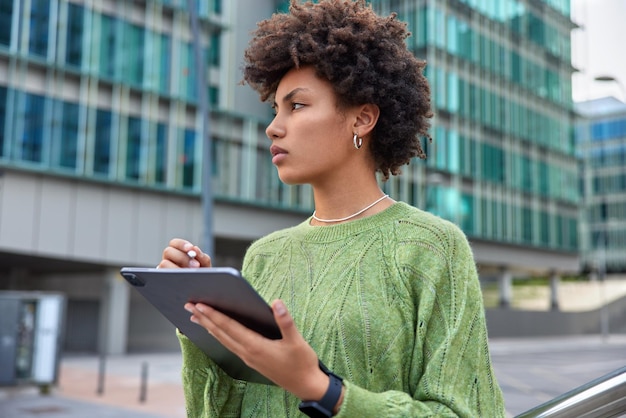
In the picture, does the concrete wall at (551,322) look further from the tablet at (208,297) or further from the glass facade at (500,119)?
the tablet at (208,297)

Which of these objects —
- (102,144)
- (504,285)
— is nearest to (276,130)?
(102,144)

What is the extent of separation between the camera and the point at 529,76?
40.5 m

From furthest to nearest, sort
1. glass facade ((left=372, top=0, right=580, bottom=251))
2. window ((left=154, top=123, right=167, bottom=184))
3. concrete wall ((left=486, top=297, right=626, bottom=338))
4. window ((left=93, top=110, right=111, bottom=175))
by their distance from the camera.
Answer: concrete wall ((left=486, top=297, right=626, bottom=338)) → glass facade ((left=372, top=0, right=580, bottom=251)) → window ((left=154, top=123, right=167, bottom=184)) → window ((left=93, top=110, right=111, bottom=175))

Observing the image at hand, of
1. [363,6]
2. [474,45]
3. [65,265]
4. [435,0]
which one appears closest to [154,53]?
[65,265]

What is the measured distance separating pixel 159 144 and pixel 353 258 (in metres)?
24.3

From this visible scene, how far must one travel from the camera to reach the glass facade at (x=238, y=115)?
22344mm

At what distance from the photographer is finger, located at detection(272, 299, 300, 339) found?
1266 mm

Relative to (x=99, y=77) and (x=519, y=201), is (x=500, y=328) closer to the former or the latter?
(x=519, y=201)

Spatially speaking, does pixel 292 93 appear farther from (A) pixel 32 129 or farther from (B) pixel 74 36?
(B) pixel 74 36

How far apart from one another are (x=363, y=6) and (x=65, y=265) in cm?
2577

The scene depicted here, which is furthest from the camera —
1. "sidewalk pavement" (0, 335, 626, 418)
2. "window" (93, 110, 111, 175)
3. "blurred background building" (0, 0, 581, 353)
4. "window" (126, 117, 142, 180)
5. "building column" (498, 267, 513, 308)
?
"building column" (498, 267, 513, 308)

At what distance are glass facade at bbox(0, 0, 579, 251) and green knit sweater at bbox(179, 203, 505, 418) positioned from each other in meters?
10.8

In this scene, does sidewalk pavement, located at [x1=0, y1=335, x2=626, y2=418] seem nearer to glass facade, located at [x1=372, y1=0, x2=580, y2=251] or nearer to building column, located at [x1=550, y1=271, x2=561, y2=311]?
glass facade, located at [x1=372, y1=0, x2=580, y2=251]

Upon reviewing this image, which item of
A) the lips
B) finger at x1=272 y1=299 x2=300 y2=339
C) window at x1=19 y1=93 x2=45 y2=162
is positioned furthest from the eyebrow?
window at x1=19 y1=93 x2=45 y2=162
